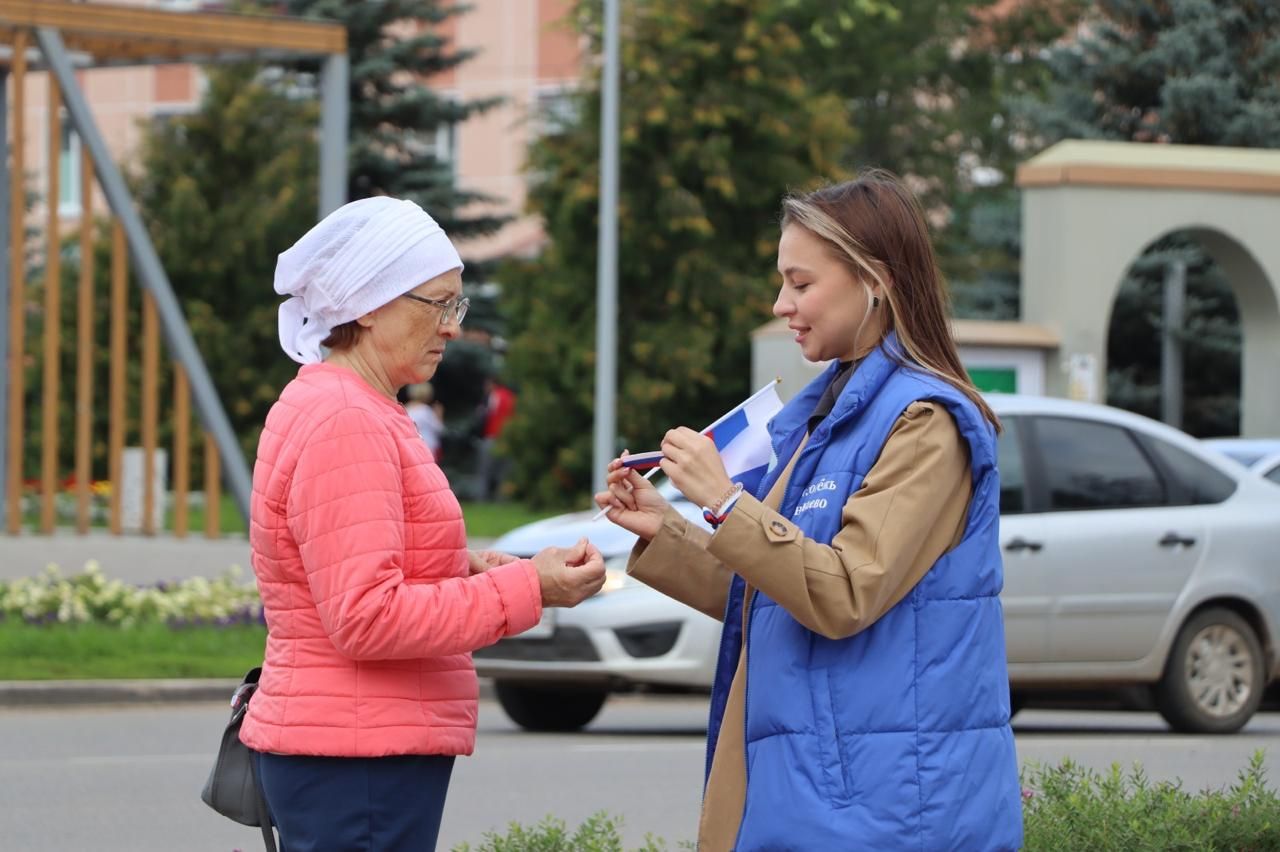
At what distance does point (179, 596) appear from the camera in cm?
1529

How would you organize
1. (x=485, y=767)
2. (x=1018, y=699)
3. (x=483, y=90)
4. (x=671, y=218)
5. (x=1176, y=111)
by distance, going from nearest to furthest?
(x=485, y=767), (x=1018, y=699), (x=1176, y=111), (x=671, y=218), (x=483, y=90)

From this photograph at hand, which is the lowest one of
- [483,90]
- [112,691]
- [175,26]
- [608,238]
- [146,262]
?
[112,691]

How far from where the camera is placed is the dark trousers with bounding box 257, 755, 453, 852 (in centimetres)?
362

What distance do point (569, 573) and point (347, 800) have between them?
510mm

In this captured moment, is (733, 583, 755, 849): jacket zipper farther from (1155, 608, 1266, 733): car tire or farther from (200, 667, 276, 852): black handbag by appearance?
(1155, 608, 1266, 733): car tire

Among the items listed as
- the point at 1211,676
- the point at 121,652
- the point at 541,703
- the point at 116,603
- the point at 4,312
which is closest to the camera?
the point at 1211,676

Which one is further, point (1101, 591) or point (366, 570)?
point (1101, 591)

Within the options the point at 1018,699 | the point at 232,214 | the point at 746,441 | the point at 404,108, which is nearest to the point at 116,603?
the point at 1018,699

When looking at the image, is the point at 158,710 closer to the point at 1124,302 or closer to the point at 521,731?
the point at 521,731

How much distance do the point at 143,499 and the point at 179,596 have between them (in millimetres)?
3957

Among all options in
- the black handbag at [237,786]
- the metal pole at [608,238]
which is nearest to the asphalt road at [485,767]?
the black handbag at [237,786]

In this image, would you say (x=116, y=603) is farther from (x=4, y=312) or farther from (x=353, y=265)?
(x=353, y=265)

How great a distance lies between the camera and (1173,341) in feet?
85.5

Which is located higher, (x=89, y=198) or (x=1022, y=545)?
(x=89, y=198)
